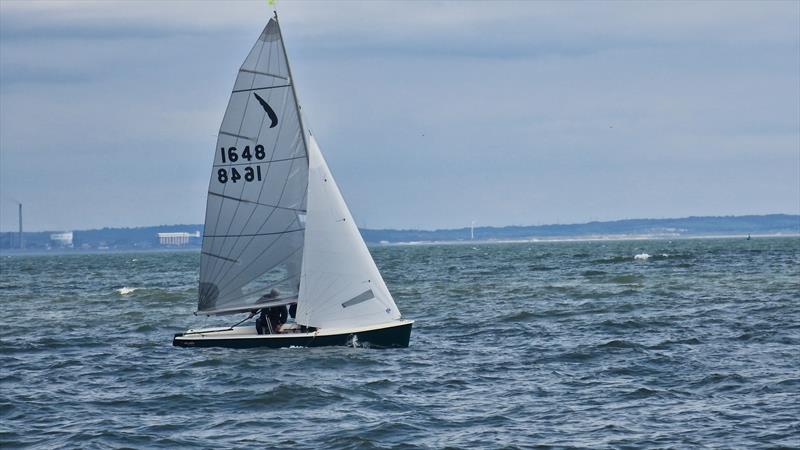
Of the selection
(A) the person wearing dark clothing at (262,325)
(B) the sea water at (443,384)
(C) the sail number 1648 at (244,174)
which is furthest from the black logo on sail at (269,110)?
(B) the sea water at (443,384)

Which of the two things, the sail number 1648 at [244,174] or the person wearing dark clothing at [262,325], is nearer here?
the sail number 1648 at [244,174]

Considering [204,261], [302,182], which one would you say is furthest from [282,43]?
[204,261]

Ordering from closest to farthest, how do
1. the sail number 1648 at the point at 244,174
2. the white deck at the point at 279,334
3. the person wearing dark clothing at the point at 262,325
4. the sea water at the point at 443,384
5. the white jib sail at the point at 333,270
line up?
the sea water at the point at 443,384 → the white deck at the point at 279,334 → the white jib sail at the point at 333,270 → the sail number 1648 at the point at 244,174 → the person wearing dark clothing at the point at 262,325

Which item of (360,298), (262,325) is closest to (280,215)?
(262,325)

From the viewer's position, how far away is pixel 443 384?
27031 mm

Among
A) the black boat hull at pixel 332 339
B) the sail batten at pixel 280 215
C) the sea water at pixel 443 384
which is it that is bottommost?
the sea water at pixel 443 384

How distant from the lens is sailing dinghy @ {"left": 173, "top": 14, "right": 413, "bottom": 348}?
3262 centimetres

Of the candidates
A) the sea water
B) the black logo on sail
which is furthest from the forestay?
the sea water

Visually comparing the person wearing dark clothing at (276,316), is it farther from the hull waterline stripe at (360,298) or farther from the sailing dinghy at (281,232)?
the hull waterline stripe at (360,298)

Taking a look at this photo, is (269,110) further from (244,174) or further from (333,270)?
(333,270)

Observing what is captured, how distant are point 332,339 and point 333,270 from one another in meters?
1.93

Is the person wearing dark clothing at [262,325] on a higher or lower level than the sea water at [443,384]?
higher

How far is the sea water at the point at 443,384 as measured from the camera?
21.5m

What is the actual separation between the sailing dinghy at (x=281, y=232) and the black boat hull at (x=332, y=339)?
28mm
